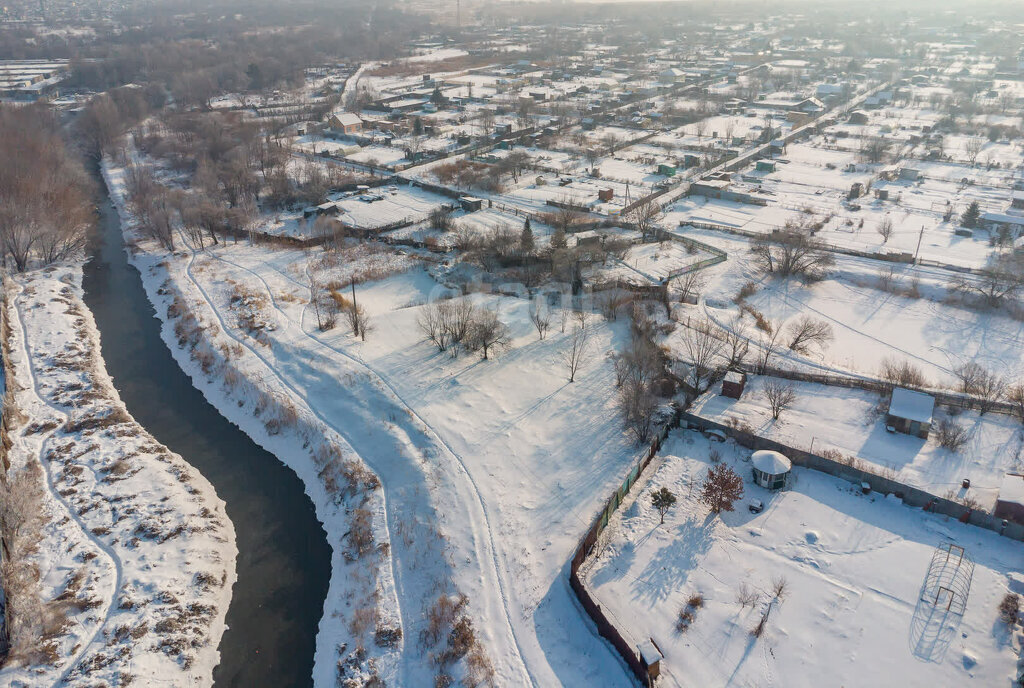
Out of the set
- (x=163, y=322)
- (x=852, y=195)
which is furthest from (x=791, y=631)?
(x=852, y=195)

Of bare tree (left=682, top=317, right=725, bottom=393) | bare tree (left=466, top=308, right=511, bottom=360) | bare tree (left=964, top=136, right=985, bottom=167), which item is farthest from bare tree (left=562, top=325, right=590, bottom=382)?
bare tree (left=964, top=136, right=985, bottom=167)

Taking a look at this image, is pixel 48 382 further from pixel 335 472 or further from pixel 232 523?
pixel 335 472

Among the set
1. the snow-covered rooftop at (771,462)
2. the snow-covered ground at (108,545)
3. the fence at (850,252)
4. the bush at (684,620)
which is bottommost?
the snow-covered ground at (108,545)

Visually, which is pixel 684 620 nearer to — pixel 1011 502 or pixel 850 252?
pixel 1011 502

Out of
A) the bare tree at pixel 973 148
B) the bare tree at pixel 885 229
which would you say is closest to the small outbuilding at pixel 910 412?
the bare tree at pixel 885 229

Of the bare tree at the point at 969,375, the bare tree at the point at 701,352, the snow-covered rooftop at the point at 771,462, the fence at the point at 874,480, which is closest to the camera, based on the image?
the fence at the point at 874,480

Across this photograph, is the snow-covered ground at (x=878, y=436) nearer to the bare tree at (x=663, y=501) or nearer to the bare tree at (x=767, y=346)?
the bare tree at (x=767, y=346)
